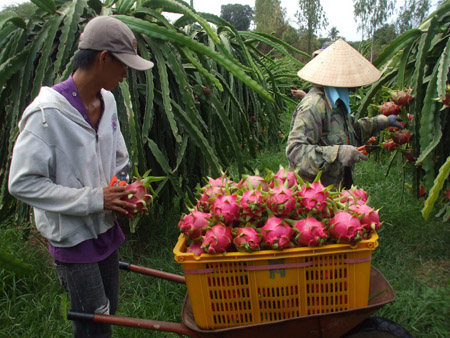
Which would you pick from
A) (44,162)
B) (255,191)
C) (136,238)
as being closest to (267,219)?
(255,191)

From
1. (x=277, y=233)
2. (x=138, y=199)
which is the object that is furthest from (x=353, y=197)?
(x=138, y=199)

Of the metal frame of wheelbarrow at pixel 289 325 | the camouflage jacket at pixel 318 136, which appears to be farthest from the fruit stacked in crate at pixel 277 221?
the camouflage jacket at pixel 318 136

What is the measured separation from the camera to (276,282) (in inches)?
63.5

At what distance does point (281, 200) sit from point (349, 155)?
36.3 inches

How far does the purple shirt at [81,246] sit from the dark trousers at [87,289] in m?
0.03

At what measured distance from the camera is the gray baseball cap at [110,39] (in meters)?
1.59

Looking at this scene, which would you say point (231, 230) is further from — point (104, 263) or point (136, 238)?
point (136, 238)

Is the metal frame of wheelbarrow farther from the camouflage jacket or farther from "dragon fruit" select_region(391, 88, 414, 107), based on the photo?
"dragon fruit" select_region(391, 88, 414, 107)

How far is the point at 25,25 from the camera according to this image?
9.53ft

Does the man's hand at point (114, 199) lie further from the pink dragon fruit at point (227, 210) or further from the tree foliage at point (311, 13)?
the tree foliage at point (311, 13)

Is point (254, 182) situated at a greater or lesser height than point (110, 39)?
lesser

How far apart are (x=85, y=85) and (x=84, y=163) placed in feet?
0.98

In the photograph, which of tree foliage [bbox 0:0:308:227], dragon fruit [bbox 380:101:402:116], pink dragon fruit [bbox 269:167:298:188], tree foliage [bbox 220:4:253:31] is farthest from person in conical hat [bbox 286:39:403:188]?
tree foliage [bbox 220:4:253:31]

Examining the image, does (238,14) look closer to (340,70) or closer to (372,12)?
(372,12)
